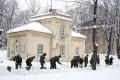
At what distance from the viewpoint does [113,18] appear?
140 feet

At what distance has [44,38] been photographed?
40.2m

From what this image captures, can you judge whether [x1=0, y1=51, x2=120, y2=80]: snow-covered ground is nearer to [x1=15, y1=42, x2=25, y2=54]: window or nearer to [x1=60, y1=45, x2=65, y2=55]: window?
[x1=15, y1=42, x2=25, y2=54]: window

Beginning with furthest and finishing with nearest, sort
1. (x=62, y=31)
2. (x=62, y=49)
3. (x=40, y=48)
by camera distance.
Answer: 1. (x=62, y=49)
2. (x=62, y=31)
3. (x=40, y=48)

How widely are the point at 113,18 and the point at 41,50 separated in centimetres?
1131

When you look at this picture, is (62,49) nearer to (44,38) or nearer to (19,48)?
(44,38)

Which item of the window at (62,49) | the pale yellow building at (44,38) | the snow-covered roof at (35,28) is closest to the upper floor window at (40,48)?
the pale yellow building at (44,38)

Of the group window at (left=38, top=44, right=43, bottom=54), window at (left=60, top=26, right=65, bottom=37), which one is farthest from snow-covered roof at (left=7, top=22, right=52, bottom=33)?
window at (left=60, top=26, right=65, bottom=37)

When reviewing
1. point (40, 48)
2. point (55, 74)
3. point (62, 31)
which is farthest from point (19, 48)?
point (55, 74)

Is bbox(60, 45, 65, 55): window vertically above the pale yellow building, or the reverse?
the pale yellow building

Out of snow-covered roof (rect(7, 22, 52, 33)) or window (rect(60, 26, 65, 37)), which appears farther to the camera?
window (rect(60, 26, 65, 37))

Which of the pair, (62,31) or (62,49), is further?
(62,49)

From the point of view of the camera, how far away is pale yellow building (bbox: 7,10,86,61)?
126ft

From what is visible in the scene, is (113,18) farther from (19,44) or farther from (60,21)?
(19,44)

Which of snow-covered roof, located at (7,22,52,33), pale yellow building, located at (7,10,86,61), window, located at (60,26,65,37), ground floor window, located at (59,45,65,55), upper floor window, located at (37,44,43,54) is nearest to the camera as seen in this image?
pale yellow building, located at (7,10,86,61)
